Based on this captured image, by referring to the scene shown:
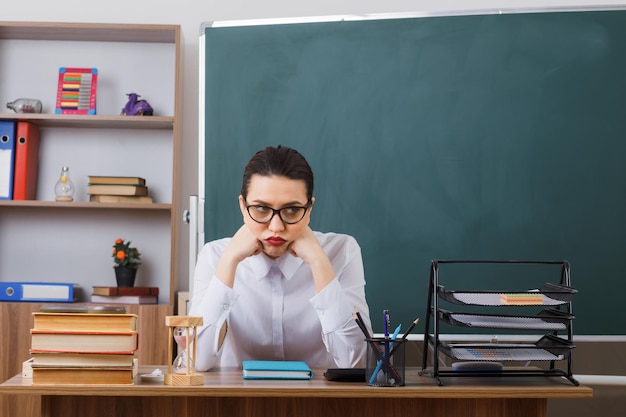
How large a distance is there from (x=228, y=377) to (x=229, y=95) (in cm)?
153

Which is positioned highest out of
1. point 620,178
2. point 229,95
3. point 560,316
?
point 229,95

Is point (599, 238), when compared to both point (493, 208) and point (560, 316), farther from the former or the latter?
point (560, 316)

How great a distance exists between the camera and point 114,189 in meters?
3.59

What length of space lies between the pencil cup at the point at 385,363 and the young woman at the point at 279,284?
1.44 ft

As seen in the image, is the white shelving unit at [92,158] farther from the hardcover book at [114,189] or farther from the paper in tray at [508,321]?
the paper in tray at [508,321]

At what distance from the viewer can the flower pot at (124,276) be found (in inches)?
142

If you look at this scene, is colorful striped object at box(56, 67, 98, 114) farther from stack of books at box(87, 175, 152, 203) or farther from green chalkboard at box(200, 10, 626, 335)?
green chalkboard at box(200, 10, 626, 335)

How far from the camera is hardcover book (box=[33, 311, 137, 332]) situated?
1793mm

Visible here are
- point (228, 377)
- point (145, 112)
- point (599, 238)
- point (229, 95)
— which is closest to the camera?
point (228, 377)

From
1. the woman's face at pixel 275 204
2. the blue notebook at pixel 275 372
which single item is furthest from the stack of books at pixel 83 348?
the woman's face at pixel 275 204

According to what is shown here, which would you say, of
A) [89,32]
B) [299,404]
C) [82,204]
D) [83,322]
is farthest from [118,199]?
[299,404]

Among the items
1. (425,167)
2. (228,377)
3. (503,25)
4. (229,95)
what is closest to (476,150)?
(425,167)

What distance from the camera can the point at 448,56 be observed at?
3062 mm

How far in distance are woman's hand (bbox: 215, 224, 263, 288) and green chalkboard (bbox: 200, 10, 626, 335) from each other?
819 millimetres
